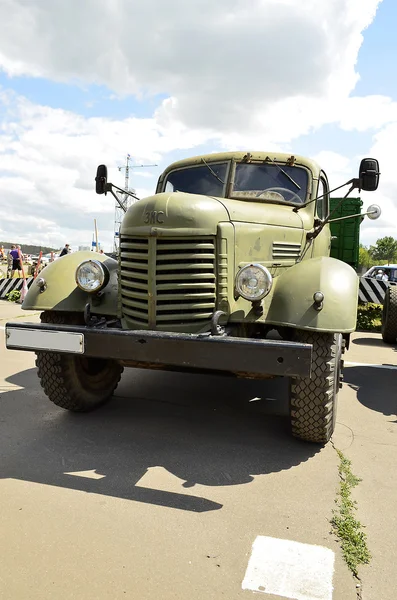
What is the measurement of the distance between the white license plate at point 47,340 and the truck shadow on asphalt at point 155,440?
2.59 ft

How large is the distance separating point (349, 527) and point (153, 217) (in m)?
2.38

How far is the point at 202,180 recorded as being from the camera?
5145mm

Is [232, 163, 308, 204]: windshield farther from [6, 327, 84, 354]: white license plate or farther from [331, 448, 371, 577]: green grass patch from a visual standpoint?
[331, 448, 371, 577]: green grass patch

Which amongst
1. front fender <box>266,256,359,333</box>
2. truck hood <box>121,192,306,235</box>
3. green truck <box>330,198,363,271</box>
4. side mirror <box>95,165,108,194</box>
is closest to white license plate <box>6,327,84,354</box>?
truck hood <box>121,192,306,235</box>

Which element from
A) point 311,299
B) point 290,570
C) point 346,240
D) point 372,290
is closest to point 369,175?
point 311,299

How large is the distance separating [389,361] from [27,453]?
5517 mm

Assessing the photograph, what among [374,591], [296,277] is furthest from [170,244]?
[374,591]

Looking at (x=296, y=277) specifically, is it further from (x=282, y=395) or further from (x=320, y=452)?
(x=282, y=395)

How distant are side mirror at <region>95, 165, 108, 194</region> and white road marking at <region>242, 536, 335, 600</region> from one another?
3.63m

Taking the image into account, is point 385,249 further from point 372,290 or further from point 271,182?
point 271,182

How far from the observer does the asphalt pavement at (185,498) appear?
2277 millimetres

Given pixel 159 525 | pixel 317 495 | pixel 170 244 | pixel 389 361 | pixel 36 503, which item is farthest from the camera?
pixel 389 361

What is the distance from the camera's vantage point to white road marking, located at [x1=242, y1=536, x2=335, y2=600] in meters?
2.21

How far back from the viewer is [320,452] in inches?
148
